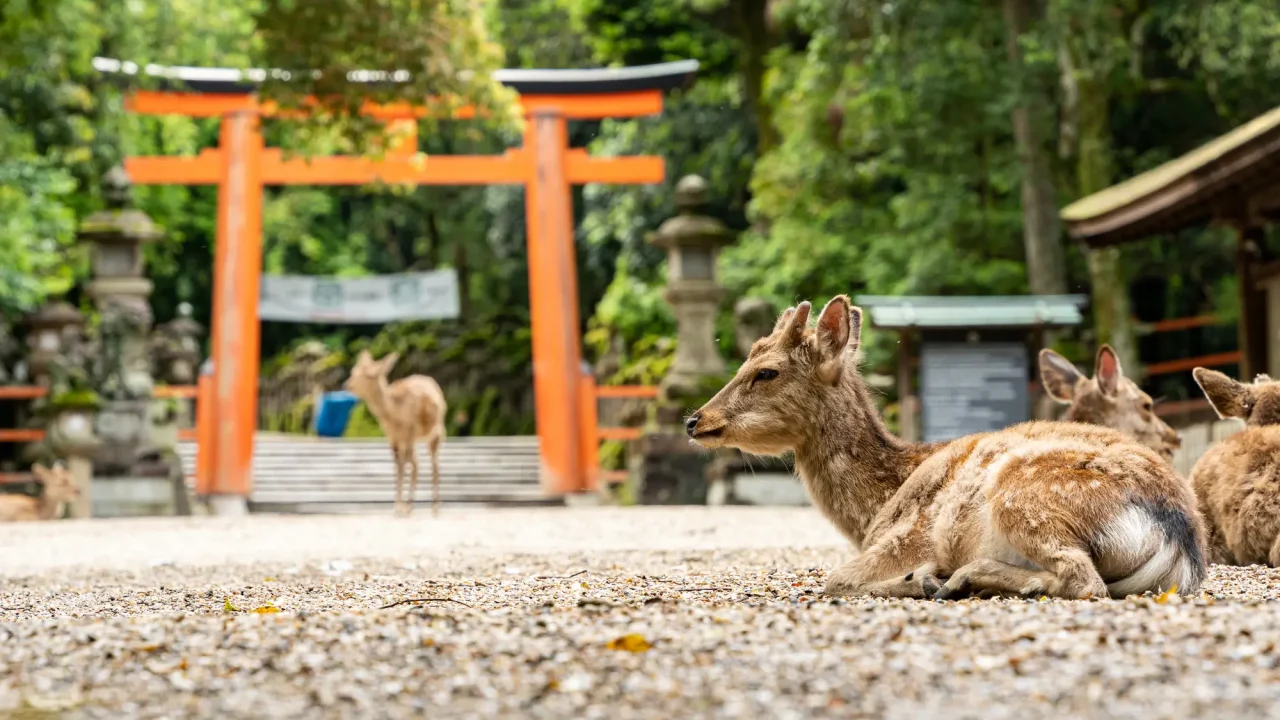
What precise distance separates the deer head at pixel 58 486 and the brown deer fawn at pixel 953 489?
37.3ft

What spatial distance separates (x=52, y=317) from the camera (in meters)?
21.1

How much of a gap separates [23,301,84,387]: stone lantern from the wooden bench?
2.41 meters

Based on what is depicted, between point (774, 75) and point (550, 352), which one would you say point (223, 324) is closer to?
point (550, 352)

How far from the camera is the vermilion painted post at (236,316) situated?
16594 millimetres

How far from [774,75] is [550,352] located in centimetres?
494

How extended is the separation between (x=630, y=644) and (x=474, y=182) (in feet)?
46.0

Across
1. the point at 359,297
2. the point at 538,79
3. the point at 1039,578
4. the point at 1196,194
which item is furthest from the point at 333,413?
the point at 1039,578

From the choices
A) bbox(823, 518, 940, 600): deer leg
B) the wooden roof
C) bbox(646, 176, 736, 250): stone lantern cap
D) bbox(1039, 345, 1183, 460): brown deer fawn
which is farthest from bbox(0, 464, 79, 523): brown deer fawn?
bbox(823, 518, 940, 600): deer leg

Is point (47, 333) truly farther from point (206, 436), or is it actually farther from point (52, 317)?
point (206, 436)

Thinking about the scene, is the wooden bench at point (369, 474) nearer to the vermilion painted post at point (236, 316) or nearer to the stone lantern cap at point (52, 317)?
the vermilion painted post at point (236, 316)

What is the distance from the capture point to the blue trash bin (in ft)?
86.8

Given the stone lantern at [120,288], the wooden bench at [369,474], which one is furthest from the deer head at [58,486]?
the wooden bench at [369,474]

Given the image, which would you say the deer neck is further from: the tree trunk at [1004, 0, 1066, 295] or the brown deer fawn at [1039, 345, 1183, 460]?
the tree trunk at [1004, 0, 1066, 295]

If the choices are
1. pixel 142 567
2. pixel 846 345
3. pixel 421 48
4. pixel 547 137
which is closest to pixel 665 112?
pixel 547 137
